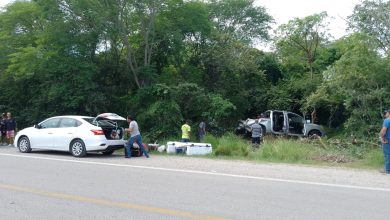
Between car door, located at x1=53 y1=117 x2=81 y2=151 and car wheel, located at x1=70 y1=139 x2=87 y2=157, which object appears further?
→ car door, located at x1=53 y1=117 x2=81 y2=151

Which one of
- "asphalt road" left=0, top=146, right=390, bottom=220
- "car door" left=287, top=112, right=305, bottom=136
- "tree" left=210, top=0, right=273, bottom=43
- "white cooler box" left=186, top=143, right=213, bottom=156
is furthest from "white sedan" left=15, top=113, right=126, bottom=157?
"tree" left=210, top=0, right=273, bottom=43

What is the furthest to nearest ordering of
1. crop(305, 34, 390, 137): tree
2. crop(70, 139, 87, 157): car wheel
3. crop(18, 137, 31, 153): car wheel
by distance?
1. crop(305, 34, 390, 137): tree
2. crop(18, 137, 31, 153): car wheel
3. crop(70, 139, 87, 157): car wheel

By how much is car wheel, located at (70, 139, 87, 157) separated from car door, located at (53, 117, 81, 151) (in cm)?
21

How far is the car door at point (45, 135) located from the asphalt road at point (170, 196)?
409 centimetres

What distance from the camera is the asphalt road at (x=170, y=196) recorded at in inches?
298

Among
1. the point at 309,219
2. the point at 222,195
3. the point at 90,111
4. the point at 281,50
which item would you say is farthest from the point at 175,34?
the point at 309,219

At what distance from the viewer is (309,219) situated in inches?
283

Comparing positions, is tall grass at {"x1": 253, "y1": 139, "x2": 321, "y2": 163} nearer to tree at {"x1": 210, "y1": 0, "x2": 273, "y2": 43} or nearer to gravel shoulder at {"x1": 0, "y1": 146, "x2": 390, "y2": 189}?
gravel shoulder at {"x1": 0, "y1": 146, "x2": 390, "y2": 189}

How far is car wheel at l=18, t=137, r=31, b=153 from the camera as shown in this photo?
59.2 feet

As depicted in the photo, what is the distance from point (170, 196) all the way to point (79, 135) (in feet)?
27.7

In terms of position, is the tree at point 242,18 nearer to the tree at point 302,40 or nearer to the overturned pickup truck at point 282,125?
the tree at point 302,40

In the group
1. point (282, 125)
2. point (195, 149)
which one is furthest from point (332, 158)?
point (282, 125)

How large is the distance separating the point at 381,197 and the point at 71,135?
11044mm

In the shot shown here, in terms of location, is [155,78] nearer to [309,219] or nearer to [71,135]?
[71,135]
